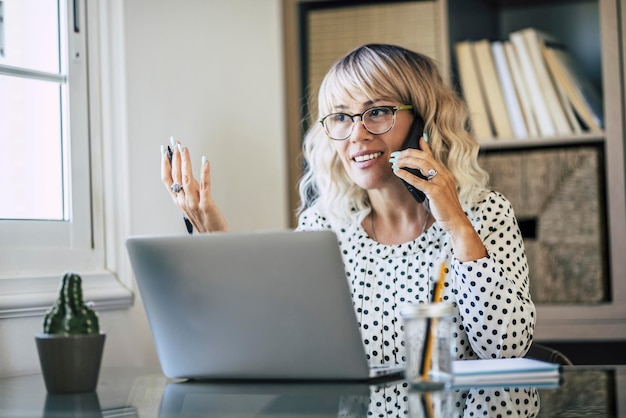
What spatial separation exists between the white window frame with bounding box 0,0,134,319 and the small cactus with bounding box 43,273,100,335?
0.54 meters

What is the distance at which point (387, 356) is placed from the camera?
1702 millimetres

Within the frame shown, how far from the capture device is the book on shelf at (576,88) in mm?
2375

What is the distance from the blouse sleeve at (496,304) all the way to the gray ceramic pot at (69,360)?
69cm

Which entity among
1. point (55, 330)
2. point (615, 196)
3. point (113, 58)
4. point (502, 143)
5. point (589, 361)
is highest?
point (113, 58)

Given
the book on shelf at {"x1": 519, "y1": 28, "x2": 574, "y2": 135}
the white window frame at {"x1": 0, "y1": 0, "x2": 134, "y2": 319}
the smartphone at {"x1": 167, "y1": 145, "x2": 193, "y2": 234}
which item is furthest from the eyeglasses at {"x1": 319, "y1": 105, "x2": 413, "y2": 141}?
the book on shelf at {"x1": 519, "y1": 28, "x2": 574, "y2": 135}

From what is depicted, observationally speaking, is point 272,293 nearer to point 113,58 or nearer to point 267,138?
point 113,58

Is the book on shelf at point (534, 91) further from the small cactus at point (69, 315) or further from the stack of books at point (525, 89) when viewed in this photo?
the small cactus at point (69, 315)

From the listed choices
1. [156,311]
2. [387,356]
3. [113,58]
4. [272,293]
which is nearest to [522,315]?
[387,356]

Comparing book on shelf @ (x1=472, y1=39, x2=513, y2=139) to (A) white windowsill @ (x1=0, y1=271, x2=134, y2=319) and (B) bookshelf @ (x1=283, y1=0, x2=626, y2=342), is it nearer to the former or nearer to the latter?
(B) bookshelf @ (x1=283, y1=0, x2=626, y2=342)

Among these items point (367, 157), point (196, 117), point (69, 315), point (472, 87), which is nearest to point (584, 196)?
point (472, 87)

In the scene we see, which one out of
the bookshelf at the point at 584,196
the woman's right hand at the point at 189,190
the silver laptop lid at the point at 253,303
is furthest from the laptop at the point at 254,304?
the bookshelf at the point at 584,196

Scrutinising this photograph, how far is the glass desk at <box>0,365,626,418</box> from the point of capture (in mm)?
1007

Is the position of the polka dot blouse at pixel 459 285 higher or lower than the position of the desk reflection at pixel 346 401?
higher

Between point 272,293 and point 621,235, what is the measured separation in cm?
146
